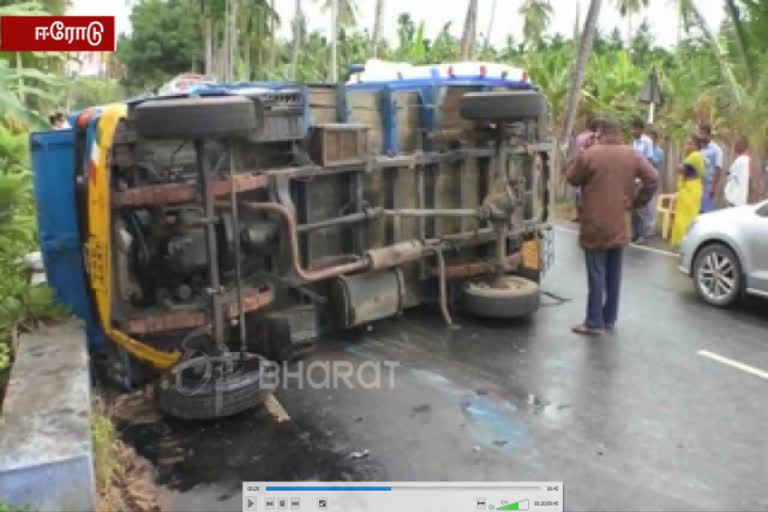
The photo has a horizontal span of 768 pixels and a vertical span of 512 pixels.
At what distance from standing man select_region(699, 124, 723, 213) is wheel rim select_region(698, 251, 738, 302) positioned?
3.26 m

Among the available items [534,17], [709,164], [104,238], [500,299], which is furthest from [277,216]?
[534,17]

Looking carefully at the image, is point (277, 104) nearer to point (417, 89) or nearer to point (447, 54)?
point (417, 89)

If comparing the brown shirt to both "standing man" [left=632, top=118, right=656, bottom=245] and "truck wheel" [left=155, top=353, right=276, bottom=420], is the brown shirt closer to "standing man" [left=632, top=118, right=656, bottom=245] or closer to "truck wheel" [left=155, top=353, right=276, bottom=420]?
"truck wheel" [left=155, top=353, right=276, bottom=420]

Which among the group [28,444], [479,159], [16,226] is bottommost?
[28,444]

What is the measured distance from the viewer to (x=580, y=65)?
12961 millimetres

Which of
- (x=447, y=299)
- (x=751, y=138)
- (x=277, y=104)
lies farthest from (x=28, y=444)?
(x=751, y=138)

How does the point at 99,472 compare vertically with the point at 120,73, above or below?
below

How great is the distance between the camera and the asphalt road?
410cm

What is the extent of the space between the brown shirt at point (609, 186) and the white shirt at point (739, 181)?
4.50 meters

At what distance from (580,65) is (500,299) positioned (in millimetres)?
7801

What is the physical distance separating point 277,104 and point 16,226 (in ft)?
7.73

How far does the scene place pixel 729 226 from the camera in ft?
24.3

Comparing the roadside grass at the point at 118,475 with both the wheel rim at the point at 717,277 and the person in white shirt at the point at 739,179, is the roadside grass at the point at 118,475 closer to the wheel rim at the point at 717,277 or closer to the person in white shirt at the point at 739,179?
the wheel rim at the point at 717,277

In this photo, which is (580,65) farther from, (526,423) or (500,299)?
(526,423)
